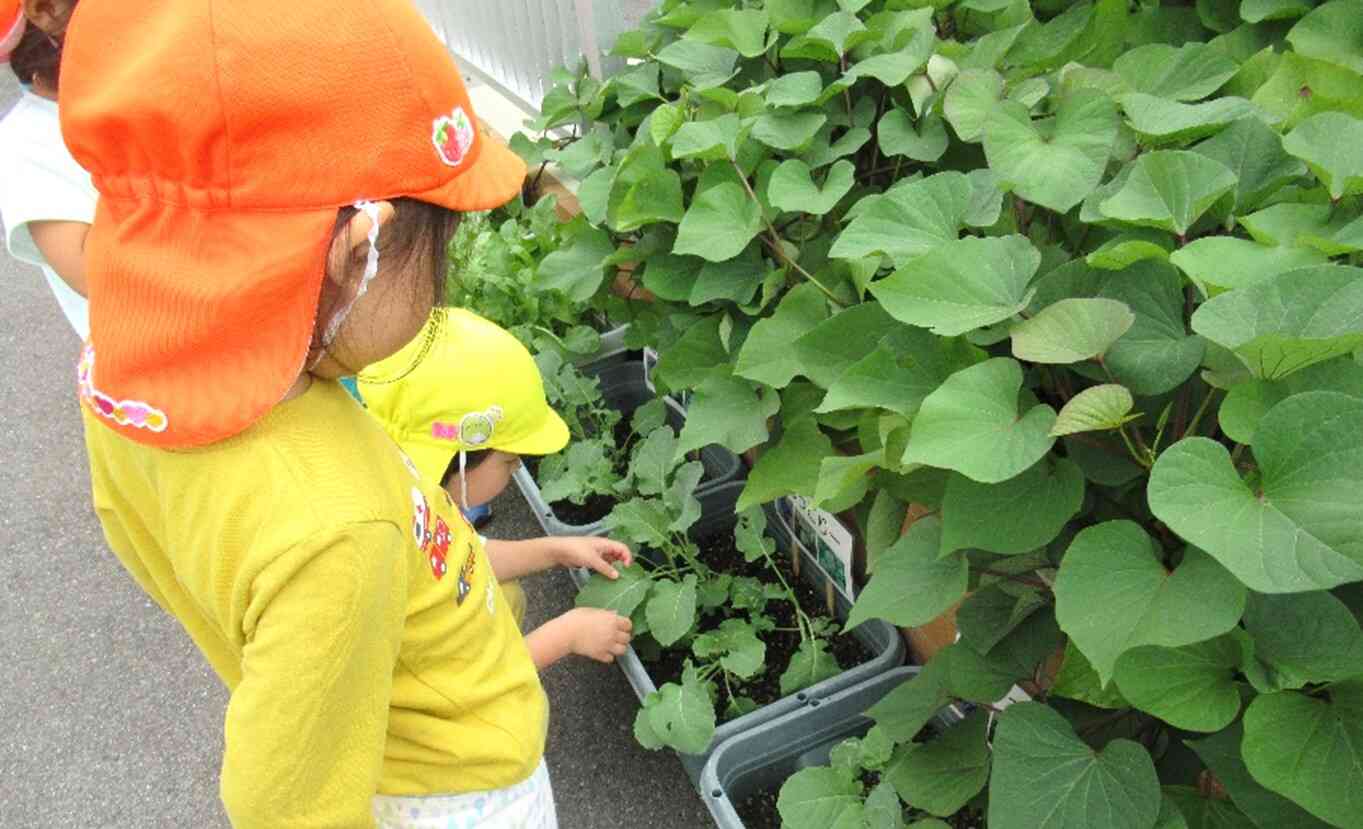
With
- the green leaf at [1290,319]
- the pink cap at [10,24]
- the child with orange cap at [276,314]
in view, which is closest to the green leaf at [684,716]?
the child with orange cap at [276,314]

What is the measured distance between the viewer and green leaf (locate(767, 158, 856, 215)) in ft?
4.31

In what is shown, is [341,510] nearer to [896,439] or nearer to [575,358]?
[896,439]

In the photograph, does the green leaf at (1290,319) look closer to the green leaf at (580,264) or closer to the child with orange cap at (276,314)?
the child with orange cap at (276,314)

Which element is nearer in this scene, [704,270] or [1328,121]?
[1328,121]

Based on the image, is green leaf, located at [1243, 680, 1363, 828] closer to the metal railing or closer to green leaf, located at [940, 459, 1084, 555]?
green leaf, located at [940, 459, 1084, 555]

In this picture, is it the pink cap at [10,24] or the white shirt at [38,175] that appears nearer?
the pink cap at [10,24]

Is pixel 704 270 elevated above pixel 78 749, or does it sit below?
above

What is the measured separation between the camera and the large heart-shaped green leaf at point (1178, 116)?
1.01 metres

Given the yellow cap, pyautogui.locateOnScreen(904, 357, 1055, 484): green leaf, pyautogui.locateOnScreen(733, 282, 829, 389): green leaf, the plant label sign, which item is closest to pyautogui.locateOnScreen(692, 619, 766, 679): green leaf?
the plant label sign

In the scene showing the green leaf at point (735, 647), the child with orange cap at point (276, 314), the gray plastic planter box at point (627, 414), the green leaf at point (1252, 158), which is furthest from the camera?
the gray plastic planter box at point (627, 414)

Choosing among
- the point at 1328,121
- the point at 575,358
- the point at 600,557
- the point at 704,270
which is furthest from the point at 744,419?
the point at 575,358

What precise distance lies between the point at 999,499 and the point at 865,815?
22.3 inches

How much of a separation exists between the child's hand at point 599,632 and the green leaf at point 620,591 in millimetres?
26

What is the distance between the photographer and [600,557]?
6.00ft
